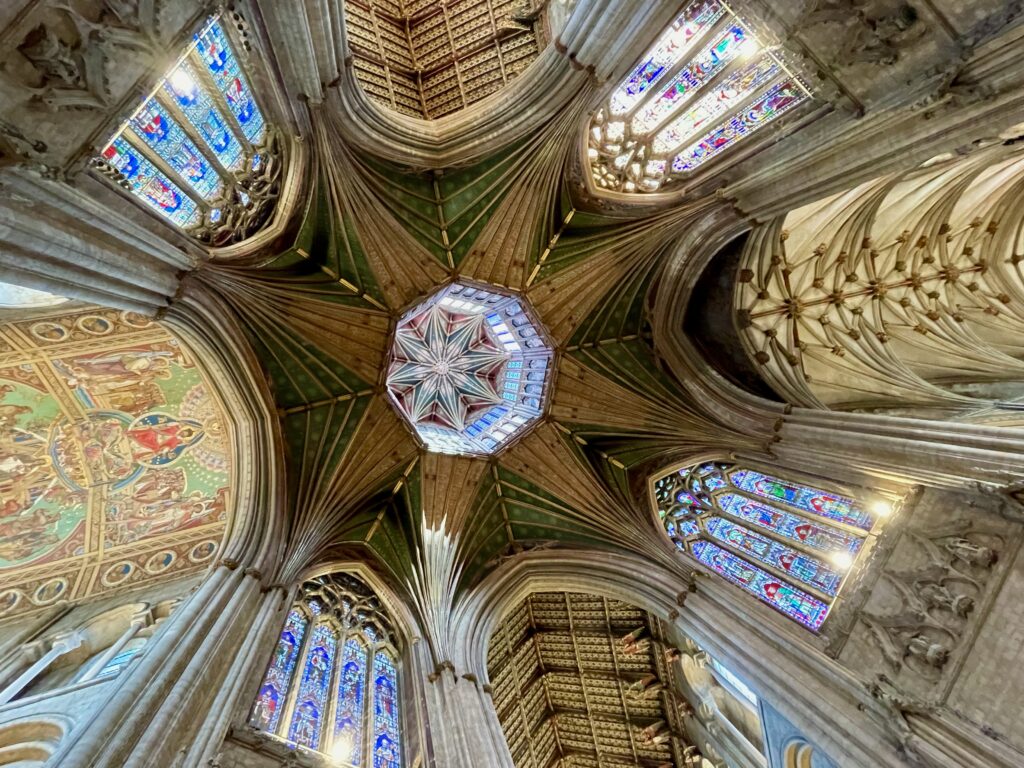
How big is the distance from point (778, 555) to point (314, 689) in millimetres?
7959

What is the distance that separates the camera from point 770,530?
10203 millimetres

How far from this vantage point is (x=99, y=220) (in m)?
5.61

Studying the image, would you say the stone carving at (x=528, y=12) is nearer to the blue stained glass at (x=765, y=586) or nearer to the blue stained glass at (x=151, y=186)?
the blue stained glass at (x=151, y=186)

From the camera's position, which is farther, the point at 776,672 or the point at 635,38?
the point at 635,38

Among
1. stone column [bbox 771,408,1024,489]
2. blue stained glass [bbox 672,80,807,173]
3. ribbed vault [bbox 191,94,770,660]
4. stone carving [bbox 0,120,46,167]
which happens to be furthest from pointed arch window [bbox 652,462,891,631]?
stone carving [bbox 0,120,46,167]

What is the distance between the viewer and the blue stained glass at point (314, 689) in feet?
25.6

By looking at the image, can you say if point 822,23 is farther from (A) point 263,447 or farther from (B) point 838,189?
(A) point 263,447

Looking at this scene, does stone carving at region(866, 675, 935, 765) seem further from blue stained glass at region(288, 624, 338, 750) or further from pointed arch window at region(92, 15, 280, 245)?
pointed arch window at region(92, 15, 280, 245)

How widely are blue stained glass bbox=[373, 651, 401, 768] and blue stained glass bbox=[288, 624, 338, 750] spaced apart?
847 millimetres

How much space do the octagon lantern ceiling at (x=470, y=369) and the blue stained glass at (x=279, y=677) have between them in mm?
4942

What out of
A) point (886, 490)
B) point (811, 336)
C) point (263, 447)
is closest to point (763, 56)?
point (811, 336)

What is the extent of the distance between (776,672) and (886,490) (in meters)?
3.10

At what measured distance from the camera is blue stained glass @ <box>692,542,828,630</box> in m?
8.59

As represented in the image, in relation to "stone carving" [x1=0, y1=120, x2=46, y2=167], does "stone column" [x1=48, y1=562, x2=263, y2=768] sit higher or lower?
lower
